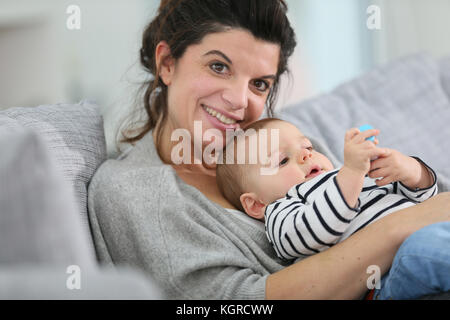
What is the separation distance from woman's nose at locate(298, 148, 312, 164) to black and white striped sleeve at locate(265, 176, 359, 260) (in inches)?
4.7

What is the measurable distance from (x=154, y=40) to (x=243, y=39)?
294 millimetres

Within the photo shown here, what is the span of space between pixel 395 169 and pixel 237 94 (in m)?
0.43

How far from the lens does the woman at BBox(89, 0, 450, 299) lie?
3.17ft

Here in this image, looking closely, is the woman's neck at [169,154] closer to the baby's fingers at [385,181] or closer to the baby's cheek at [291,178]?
the baby's cheek at [291,178]

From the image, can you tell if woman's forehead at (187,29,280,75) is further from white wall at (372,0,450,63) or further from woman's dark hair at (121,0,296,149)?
white wall at (372,0,450,63)

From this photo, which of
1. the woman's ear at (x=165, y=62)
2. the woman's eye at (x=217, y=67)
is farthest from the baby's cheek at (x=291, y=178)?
the woman's ear at (x=165, y=62)

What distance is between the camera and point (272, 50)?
1.27m

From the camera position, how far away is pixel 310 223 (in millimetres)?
978

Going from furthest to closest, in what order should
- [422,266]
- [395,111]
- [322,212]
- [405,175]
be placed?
1. [395,111]
2. [405,175]
3. [322,212]
4. [422,266]

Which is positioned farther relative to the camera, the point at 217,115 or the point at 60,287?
the point at 217,115

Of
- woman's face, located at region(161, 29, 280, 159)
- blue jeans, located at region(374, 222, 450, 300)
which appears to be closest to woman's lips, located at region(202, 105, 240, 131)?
woman's face, located at region(161, 29, 280, 159)

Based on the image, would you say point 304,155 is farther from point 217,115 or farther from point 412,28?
point 412,28

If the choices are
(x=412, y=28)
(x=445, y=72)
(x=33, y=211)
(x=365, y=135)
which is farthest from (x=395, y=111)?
(x=33, y=211)

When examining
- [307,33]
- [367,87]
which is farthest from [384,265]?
[307,33]
